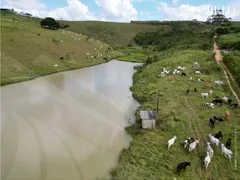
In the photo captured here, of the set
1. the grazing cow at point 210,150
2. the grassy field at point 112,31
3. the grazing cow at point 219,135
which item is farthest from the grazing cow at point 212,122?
the grassy field at point 112,31

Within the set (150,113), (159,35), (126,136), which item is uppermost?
(159,35)

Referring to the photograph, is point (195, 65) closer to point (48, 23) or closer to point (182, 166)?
point (182, 166)

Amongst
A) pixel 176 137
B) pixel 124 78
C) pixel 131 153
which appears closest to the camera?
pixel 131 153

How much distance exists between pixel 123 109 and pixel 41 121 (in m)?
7.45

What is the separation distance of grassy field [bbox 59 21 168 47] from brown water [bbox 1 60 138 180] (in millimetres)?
53925

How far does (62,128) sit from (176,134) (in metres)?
8.18

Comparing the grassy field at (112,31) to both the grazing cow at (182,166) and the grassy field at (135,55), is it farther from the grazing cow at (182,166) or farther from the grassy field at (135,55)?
the grazing cow at (182,166)

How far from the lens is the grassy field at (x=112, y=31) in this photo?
83.7 m

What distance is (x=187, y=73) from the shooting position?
32.5 m

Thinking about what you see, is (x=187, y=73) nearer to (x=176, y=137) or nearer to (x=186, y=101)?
(x=186, y=101)

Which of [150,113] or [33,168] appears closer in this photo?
[33,168]

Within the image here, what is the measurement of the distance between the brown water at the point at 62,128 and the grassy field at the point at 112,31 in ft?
177

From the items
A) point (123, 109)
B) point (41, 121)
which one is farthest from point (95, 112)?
point (41, 121)

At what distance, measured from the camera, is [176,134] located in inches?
660
